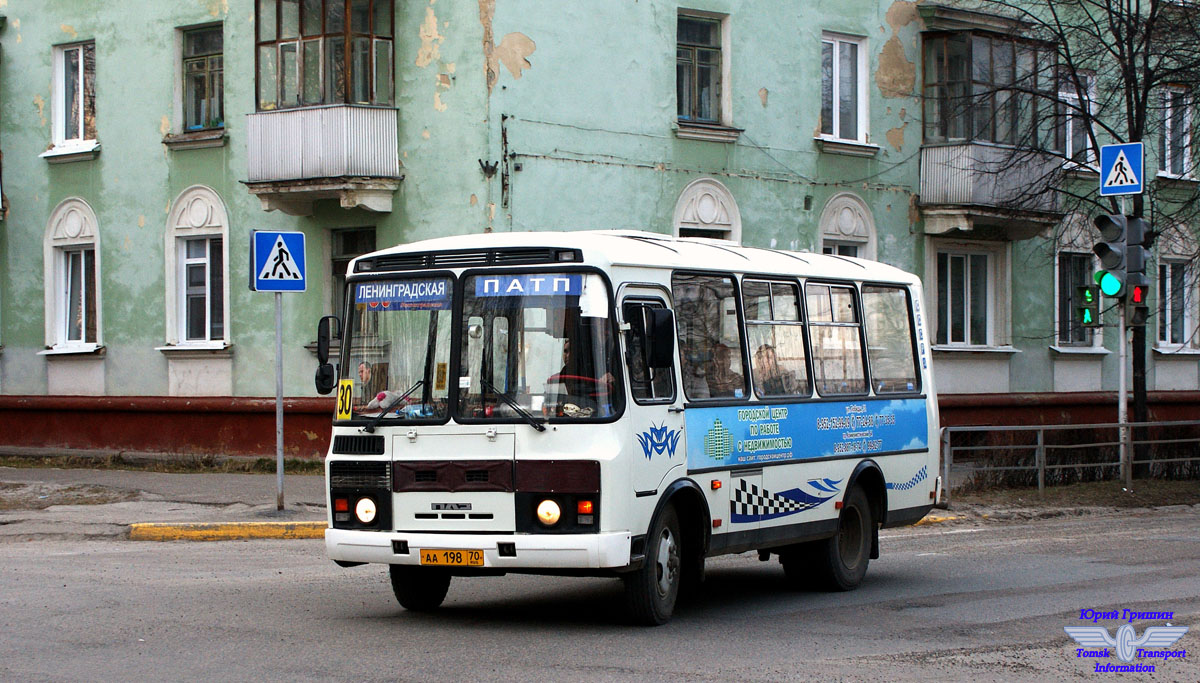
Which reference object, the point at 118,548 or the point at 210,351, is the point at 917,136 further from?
the point at 118,548

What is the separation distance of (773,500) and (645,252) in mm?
2292

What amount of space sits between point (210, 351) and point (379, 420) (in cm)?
1489

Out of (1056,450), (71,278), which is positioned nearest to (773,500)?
(1056,450)

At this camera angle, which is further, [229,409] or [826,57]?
[826,57]

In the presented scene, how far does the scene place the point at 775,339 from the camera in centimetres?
1149

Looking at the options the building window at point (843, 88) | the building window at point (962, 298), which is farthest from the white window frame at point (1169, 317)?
the building window at point (843, 88)

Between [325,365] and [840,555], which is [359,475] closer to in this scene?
[325,365]

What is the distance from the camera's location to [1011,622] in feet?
32.8

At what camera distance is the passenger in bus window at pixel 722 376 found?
10.7m

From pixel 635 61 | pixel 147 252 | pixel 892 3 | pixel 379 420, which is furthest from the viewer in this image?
pixel 892 3

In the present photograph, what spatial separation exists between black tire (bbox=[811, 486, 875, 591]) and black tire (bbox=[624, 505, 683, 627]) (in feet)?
7.27

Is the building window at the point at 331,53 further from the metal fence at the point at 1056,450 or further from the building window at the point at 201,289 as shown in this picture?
the metal fence at the point at 1056,450

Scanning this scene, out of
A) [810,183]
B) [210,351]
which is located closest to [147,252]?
[210,351]

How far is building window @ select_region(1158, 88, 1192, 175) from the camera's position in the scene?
78.5 feet
